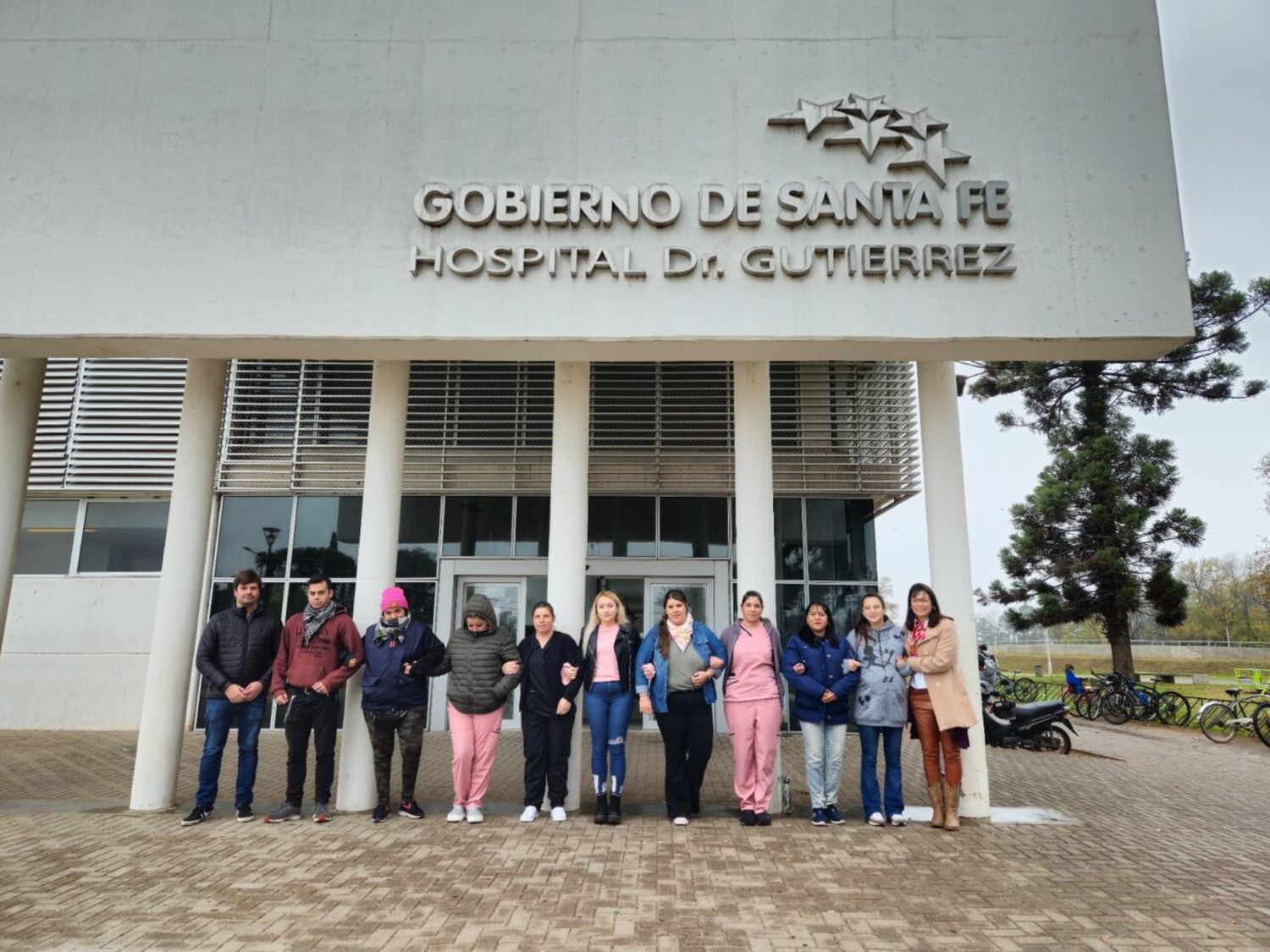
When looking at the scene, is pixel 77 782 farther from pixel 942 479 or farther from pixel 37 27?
pixel 942 479

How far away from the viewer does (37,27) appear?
671 centimetres

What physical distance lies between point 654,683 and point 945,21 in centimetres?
591

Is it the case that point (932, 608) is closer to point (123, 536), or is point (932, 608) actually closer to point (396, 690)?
point (396, 690)

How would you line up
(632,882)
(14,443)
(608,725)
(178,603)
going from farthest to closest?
(14,443), (178,603), (608,725), (632,882)

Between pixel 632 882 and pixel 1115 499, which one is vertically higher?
pixel 1115 499

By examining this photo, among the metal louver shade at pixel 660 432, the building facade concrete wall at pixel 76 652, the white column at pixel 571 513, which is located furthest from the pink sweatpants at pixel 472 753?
the building facade concrete wall at pixel 76 652

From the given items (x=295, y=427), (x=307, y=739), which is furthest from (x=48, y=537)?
(x=307, y=739)

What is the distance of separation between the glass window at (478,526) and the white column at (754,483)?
20.1ft

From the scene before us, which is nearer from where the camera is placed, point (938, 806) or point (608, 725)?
point (938, 806)

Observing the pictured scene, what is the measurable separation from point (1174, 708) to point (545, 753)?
13456 millimetres

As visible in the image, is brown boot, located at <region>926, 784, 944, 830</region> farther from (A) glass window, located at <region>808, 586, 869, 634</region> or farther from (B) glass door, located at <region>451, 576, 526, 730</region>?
(B) glass door, located at <region>451, 576, 526, 730</region>

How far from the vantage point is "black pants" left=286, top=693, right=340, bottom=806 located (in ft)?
19.7

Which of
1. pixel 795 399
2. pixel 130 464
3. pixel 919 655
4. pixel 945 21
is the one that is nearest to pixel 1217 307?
pixel 795 399

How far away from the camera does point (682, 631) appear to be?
6.14 meters
